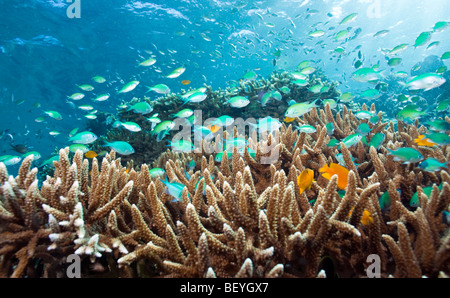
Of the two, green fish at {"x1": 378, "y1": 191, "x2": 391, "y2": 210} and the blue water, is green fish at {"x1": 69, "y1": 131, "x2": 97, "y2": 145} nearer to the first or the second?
green fish at {"x1": 378, "y1": 191, "x2": 391, "y2": 210}

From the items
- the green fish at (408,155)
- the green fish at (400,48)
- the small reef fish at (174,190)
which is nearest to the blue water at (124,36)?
the green fish at (400,48)

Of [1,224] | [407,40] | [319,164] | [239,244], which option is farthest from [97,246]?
[407,40]

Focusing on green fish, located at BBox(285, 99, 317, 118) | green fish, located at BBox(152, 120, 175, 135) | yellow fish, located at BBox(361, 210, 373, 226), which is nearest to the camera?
yellow fish, located at BBox(361, 210, 373, 226)

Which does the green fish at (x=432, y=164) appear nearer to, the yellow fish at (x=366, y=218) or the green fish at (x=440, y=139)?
the green fish at (x=440, y=139)

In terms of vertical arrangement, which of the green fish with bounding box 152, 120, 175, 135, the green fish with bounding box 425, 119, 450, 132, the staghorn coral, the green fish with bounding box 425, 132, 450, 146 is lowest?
the staghorn coral

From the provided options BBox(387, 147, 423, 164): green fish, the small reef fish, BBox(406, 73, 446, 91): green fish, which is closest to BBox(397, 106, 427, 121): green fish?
BBox(406, 73, 446, 91): green fish

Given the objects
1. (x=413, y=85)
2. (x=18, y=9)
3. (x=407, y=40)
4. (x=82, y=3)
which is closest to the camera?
(x=413, y=85)

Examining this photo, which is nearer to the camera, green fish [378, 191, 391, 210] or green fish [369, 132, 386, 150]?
green fish [378, 191, 391, 210]

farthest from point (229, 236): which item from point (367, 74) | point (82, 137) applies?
point (367, 74)

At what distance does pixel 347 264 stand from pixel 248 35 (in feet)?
127

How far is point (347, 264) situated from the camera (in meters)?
1.70

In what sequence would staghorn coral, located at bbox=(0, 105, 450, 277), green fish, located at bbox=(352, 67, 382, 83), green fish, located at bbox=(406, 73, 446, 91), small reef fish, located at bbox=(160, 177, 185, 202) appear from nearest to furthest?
staghorn coral, located at bbox=(0, 105, 450, 277) < small reef fish, located at bbox=(160, 177, 185, 202) < green fish, located at bbox=(406, 73, 446, 91) < green fish, located at bbox=(352, 67, 382, 83)

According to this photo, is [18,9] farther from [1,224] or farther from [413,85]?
[413,85]

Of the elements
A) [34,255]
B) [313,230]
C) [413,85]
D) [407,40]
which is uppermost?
[407,40]
